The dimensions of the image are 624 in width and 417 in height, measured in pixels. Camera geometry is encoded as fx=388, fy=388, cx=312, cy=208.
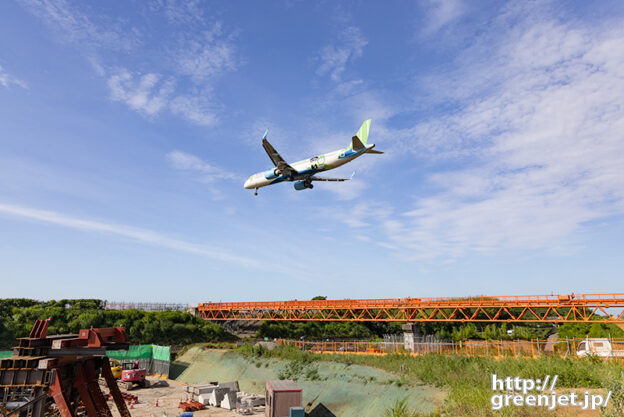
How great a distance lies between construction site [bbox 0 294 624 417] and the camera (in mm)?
13148

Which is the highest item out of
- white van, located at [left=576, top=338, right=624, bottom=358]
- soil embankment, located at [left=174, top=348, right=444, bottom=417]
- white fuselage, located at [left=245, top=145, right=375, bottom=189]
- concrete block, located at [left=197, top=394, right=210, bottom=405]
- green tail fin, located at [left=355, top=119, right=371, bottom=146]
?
green tail fin, located at [left=355, top=119, right=371, bottom=146]

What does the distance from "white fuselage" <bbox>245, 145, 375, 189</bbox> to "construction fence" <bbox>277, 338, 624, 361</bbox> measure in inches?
646

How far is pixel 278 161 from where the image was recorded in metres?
31.6

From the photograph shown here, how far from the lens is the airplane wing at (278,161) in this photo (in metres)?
30.5

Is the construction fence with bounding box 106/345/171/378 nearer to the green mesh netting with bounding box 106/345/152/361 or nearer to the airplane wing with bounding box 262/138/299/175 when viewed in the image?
the green mesh netting with bounding box 106/345/152/361

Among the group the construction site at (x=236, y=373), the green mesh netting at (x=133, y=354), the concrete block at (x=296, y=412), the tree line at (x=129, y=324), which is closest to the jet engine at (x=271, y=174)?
the construction site at (x=236, y=373)

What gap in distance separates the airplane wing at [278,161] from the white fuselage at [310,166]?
44 cm

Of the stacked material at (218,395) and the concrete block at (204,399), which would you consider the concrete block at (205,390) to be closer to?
the stacked material at (218,395)

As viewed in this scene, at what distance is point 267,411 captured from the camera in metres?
23.2

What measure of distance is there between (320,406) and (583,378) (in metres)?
15.0

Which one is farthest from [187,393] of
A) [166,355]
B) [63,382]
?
[63,382]

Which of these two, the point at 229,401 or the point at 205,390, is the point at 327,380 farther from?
the point at 205,390

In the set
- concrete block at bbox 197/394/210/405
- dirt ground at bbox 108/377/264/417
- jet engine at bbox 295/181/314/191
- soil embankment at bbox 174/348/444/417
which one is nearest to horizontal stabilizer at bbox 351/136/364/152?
jet engine at bbox 295/181/314/191

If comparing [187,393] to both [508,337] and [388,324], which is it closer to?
[508,337]
